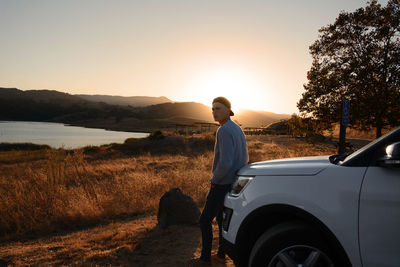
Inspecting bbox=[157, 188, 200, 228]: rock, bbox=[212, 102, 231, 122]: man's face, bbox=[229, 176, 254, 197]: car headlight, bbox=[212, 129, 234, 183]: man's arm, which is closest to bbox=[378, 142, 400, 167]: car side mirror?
bbox=[229, 176, 254, 197]: car headlight

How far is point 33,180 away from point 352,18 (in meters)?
15.6

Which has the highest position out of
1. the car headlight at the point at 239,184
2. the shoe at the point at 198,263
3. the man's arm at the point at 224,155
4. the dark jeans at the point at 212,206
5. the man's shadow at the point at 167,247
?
the man's arm at the point at 224,155

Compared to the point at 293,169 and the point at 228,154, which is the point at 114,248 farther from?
the point at 293,169

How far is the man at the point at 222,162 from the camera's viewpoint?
327 cm

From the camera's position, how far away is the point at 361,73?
1395cm

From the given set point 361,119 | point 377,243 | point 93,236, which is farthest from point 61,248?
point 361,119

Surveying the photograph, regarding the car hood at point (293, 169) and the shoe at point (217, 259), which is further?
the shoe at point (217, 259)

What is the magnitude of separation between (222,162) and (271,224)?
0.95 m

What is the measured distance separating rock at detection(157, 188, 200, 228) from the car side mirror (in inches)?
168

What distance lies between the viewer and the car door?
1758mm

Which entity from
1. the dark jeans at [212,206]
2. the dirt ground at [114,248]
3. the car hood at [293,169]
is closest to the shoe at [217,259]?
the dirt ground at [114,248]

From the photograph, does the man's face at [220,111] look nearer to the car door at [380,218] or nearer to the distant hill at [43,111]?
the car door at [380,218]

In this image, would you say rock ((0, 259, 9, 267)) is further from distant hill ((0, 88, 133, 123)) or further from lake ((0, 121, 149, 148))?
distant hill ((0, 88, 133, 123))

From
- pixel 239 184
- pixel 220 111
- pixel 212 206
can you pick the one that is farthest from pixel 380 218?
pixel 220 111
